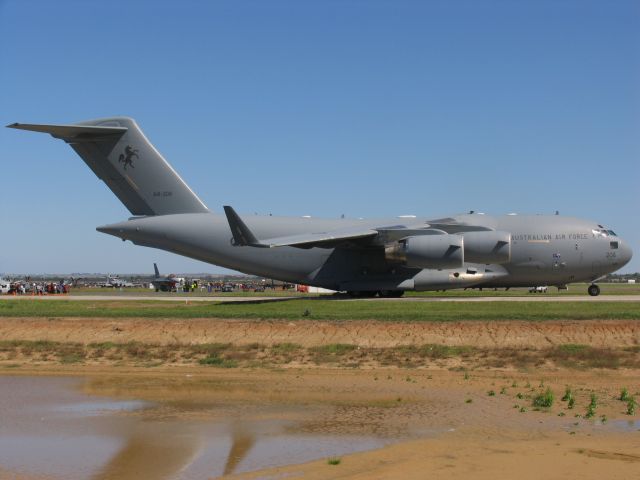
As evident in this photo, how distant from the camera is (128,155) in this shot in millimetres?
37375

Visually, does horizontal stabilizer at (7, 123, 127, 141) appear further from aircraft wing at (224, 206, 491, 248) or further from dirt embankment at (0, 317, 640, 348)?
dirt embankment at (0, 317, 640, 348)

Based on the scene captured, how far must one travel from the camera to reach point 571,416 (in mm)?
13281

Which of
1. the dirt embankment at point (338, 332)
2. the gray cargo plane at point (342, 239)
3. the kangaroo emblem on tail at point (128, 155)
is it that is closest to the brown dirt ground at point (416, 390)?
the dirt embankment at point (338, 332)

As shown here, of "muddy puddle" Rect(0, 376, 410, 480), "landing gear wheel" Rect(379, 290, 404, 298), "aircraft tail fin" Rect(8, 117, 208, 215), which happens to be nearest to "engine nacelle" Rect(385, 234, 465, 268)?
"landing gear wheel" Rect(379, 290, 404, 298)

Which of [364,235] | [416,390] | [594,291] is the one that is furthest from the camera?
[594,291]

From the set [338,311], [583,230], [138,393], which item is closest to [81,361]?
[138,393]

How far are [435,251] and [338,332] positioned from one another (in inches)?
459

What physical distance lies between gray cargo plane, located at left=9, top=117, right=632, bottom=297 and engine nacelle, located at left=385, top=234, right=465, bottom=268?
A: 8cm

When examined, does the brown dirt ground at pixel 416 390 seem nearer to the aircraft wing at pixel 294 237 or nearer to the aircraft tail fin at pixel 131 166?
the aircraft wing at pixel 294 237

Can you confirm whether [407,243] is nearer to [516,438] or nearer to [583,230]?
[583,230]

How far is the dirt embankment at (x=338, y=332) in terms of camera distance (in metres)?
22.1

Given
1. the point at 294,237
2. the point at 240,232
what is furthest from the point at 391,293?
the point at 240,232

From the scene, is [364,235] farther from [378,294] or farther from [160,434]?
[160,434]

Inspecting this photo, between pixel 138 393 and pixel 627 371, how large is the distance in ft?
38.8
